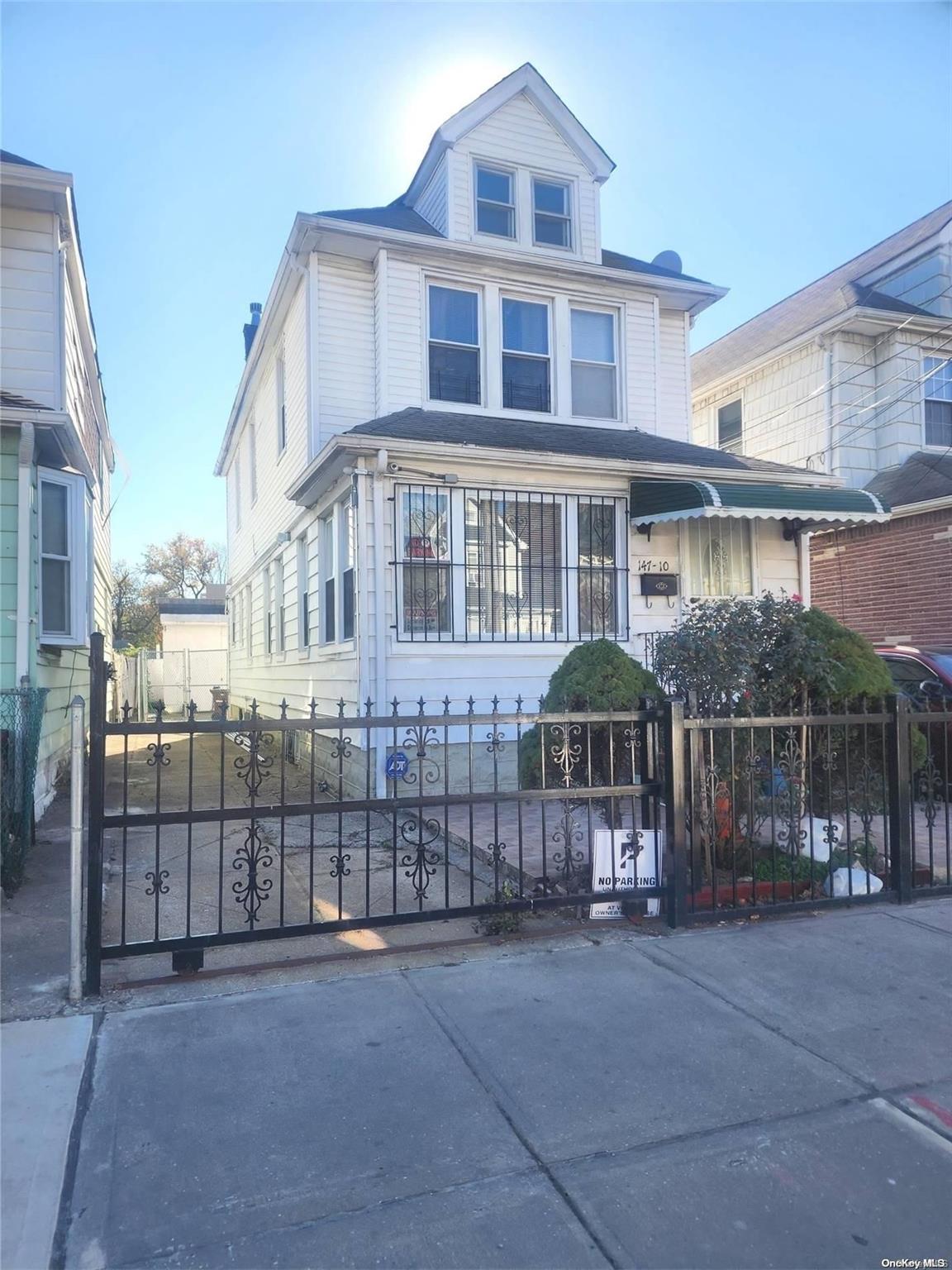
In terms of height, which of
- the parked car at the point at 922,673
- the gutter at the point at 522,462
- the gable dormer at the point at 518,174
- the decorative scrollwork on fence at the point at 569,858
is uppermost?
the gable dormer at the point at 518,174

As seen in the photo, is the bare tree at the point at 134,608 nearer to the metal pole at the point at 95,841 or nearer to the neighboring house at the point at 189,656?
the neighboring house at the point at 189,656

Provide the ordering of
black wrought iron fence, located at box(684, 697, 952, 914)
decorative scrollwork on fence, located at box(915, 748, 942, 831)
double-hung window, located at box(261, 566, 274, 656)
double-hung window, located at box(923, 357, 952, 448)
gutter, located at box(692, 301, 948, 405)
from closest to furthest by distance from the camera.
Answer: black wrought iron fence, located at box(684, 697, 952, 914)
decorative scrollwork on fence, located at box(915, 748, 942, 831)
gutter, located at box(692, 301, 948, 405)
double-hung window, located at box(923, 357, 952, 448)
double-hung window, located at box(261, 566, 274, 656)

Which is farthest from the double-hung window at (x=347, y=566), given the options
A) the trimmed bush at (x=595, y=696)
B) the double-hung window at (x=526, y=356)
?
the trimmed bush at (x=595, y=696)

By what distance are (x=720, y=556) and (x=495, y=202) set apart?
5356 millimetres

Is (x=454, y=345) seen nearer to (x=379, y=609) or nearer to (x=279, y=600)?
(x=379, y=609)

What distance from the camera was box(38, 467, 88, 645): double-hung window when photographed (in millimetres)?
8500

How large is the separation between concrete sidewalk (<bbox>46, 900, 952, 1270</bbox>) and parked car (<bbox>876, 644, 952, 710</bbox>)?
4.97m

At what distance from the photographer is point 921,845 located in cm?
716

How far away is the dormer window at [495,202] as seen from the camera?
11.2 m

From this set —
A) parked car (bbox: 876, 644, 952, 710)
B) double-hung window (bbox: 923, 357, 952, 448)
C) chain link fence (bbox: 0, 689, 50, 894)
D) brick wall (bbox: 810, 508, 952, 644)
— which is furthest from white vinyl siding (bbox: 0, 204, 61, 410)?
double-hung window (bbox: 923, 357, 952, 448)

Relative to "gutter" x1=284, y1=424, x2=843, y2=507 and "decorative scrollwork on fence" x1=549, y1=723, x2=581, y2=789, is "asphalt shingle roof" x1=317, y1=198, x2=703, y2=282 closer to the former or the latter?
"gutter" x1=284, y1=424, x2=843, y2=507

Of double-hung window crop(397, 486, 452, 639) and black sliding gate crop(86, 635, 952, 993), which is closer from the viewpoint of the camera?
black sliding gate crop(86, 635, 952, 993)

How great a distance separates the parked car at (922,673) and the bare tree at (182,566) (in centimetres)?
4215

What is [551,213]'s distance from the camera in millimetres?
11531
